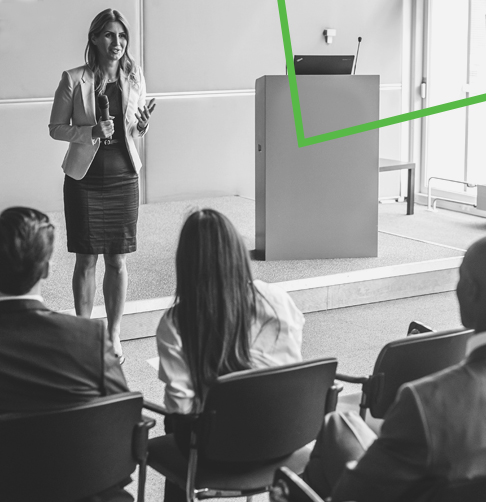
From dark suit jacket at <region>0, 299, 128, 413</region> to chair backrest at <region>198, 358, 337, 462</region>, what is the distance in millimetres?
296

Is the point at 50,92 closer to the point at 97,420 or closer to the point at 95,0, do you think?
the point at 95,0

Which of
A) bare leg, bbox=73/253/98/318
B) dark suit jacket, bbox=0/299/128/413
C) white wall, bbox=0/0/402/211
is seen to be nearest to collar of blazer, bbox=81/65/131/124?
bare leg, bbox=73/253/98/318

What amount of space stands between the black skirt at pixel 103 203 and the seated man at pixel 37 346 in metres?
1.82

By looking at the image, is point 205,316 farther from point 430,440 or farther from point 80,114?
point 80,114

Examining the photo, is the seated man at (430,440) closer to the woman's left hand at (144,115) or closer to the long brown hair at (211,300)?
the long brown hair at (211,300)

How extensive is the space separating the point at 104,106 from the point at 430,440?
2739 millimetres

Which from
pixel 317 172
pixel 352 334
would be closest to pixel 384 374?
pixel 352 334

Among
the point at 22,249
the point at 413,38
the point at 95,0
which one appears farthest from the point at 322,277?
the point at 413,38

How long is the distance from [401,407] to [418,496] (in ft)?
0.54

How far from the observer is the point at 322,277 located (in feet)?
16.7

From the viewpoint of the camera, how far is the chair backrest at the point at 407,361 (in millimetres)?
2242

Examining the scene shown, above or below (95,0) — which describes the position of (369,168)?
below

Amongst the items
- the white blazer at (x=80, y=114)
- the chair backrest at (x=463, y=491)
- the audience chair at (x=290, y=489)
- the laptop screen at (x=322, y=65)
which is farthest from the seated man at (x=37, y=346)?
the laptop screen at (x=322, y=65)

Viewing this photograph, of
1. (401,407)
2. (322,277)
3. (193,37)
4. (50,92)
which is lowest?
(322,277)
